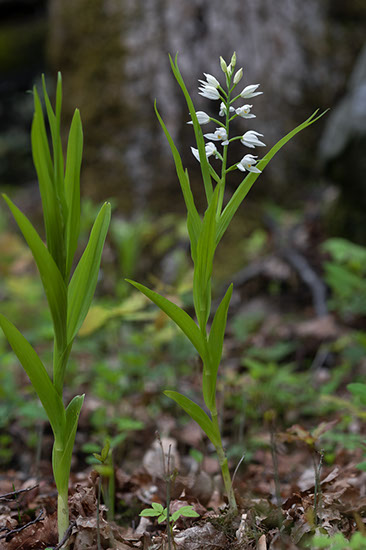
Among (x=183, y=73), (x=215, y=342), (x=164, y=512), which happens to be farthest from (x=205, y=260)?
(x=183, y=73)

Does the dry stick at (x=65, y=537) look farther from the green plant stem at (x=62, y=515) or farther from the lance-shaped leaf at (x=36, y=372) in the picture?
the lance-shaped leaf at (x=36, y=372)

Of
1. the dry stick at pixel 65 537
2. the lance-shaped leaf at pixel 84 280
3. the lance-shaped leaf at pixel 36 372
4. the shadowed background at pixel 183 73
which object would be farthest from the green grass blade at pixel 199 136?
the shadowed background at pixel 183 73

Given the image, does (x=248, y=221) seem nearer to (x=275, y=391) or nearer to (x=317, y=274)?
(x=317, y=274)

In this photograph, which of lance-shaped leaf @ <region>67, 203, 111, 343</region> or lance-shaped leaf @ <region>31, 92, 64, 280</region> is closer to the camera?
lance-shaped leaf @ <region>31, 92, 64, 280</region>

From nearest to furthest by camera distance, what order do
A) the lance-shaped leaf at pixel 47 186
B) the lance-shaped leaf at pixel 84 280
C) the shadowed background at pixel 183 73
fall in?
1. the lance-shaped leaf at pixel 47 186
2. the lance-shaped leaf at pixel 84 280
3. the shadowed background at pixel 183 73

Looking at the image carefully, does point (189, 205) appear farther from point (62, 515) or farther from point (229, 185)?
point (229, 185)

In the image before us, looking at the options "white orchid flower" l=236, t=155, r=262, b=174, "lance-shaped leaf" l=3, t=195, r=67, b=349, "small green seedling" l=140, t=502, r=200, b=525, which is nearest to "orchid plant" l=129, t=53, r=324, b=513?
"white orchid flower" l=236, t=155, r=262, b=174

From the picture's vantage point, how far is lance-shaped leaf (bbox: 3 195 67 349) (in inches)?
43.5

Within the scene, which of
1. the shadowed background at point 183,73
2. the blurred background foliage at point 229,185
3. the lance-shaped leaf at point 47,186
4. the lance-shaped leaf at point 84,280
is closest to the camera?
the lance-shaped leaf at point 47,186

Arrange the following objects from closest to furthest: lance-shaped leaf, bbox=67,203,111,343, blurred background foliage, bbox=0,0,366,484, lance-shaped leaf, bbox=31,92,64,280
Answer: lance-shaped leaf, bbox=31,92,64,280 → lance-shaped leaf, bbox=67,203,111,343 → blurred background foliage, bbox=0,0,366,484

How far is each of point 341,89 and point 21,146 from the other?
22.5ft

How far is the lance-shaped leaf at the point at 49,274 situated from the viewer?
1105 mm

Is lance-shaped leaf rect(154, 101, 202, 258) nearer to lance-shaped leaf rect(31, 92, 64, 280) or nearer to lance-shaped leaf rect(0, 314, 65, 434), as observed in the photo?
lance-shaped leaf rect(31, 92, 64, 280)

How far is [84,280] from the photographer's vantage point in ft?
4.00
